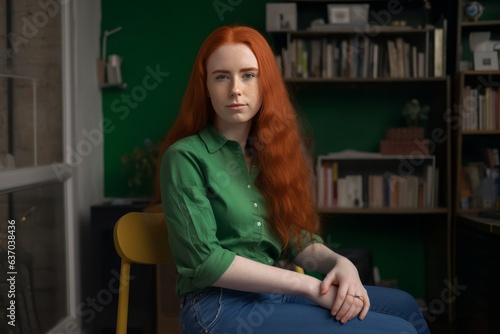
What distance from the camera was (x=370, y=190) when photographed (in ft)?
11.8

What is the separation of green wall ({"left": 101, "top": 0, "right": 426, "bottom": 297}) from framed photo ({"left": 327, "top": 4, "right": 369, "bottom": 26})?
0.44m

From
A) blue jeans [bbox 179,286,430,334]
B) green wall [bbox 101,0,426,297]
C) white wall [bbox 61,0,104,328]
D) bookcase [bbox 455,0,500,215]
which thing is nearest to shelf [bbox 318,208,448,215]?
bookcase [bbox 455,0,500,215]

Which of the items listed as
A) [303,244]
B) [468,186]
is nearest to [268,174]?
[303,244]

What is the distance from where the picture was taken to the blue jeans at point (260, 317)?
1.24 meters

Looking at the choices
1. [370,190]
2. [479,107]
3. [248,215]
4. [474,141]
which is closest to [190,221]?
[248,215]

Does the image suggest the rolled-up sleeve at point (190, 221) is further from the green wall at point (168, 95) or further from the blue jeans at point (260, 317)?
the green wall at point (168, 95)

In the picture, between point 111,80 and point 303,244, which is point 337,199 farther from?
point 303,244

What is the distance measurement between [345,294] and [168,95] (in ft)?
8.97

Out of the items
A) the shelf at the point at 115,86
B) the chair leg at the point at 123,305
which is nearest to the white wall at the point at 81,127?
the shelf at the point at 115,86

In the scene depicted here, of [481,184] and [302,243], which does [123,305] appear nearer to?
[302,243]

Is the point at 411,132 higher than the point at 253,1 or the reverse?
the reverse

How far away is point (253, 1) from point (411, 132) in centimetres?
125

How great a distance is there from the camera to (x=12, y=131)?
8.37ft

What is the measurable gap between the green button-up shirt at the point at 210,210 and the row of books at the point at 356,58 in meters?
2.10
